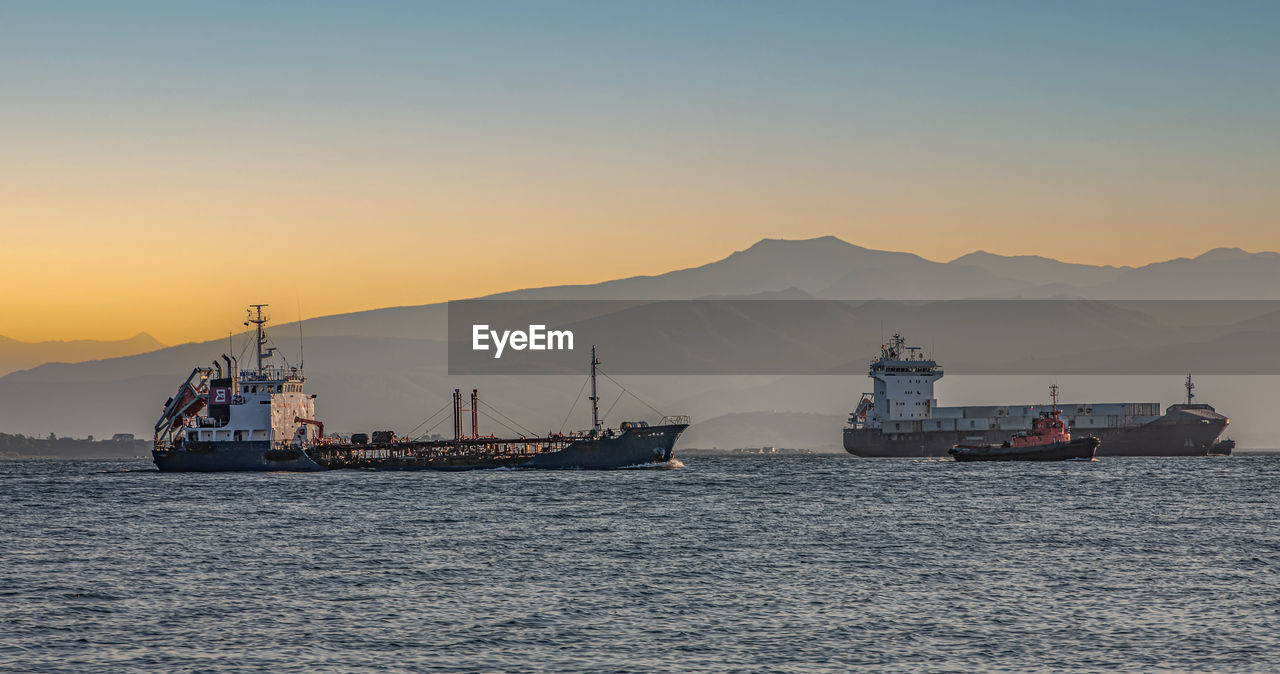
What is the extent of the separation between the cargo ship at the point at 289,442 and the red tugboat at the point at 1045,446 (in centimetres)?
4872

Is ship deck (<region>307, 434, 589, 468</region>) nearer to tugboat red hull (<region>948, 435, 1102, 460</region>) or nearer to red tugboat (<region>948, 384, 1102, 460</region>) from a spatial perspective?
red tugboat (<region>948, 384, 1102, 460</region>)

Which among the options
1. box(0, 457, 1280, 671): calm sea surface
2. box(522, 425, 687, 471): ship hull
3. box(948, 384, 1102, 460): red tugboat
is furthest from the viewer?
box(948, 384, 1102, 460): red tugboat

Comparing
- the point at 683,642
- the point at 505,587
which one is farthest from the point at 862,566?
the point at 683,642

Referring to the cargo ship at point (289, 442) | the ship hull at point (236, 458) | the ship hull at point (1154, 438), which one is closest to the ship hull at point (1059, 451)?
the ship hull at point (1154, 438)

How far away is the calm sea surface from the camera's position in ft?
95.8

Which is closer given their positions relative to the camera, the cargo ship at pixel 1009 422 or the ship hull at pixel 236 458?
the ship hull at pixel 236 458

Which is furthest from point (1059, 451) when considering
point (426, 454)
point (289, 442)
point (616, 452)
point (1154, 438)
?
point (289, 442)

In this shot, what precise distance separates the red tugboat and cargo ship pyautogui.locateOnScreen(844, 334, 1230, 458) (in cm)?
2595

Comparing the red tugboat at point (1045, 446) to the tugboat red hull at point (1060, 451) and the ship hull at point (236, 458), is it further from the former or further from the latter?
the ship hull at point (236, 458)

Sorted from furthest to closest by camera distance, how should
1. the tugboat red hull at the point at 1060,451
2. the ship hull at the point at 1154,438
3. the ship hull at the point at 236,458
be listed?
the ship hull at the point at 1154,438 → the tugboat red hull at the point at 1060,451 → the ship hull at the point at 236,458

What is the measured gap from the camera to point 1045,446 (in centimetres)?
15262

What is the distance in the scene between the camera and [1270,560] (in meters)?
45.2

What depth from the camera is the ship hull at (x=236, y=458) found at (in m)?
127

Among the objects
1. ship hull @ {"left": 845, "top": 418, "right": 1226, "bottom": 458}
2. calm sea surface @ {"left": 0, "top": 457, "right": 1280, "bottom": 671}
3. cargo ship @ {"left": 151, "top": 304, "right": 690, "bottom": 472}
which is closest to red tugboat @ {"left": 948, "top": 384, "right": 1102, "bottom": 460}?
ship hull @ {"left": 845, "top": 418, "right": 1226, "bottom": 458}
